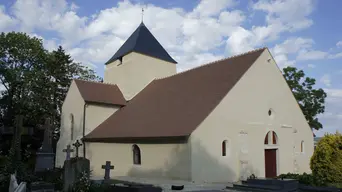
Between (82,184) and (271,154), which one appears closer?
(82,184)

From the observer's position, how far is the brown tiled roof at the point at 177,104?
1675cm

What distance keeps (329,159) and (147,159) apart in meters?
8.92

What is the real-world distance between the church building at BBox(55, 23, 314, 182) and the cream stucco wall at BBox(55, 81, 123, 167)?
71mm

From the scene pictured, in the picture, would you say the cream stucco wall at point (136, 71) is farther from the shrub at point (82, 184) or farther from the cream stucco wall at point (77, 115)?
the shrub at point (82, 184)

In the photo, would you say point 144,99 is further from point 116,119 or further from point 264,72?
point 264,72

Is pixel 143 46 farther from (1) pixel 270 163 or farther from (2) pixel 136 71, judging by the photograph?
(1) pixel 270 163

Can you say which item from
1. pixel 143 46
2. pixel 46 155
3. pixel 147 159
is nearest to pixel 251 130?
pixel 147 159

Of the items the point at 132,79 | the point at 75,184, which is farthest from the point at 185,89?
the point at 75,184

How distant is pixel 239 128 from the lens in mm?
17406

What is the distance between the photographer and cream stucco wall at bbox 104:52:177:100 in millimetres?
25219

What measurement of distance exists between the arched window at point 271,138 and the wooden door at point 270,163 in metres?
0.47

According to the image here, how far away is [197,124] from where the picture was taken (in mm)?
15594

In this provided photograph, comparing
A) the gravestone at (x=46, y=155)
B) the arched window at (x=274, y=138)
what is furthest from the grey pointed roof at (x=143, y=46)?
the arched window at (x=274, y=138)

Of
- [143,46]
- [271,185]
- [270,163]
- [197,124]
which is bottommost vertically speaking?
[271,185]
